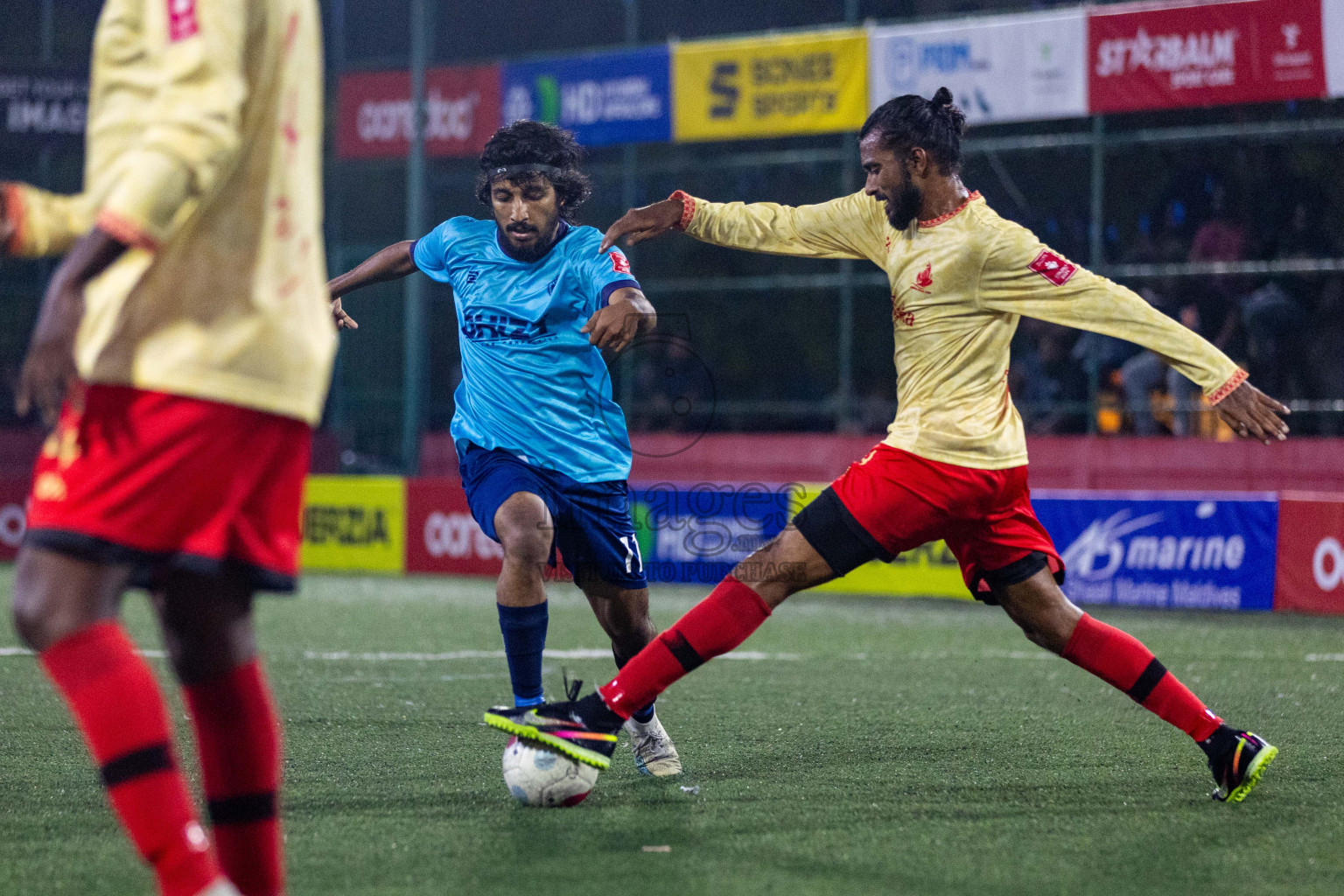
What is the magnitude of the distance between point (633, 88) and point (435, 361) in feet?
19.1

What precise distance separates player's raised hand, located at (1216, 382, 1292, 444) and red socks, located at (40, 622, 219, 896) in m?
3.06

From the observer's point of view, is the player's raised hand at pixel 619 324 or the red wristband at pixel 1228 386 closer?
the player's raised hand at pixel 619 324

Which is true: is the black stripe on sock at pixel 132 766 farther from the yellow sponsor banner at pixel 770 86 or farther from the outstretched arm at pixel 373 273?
the yellow sponsor banner at pixel 770 86

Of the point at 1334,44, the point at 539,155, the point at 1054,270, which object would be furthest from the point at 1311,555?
the point at 539,155

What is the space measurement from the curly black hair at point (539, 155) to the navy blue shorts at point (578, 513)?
941mm

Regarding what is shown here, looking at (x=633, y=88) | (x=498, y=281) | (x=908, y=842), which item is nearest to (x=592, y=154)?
(x=633, y=88)

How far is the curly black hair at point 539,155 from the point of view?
5379mm

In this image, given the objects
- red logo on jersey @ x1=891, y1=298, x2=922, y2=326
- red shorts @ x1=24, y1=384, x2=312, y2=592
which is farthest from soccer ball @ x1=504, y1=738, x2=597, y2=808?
red shorts @ x1=24, y1=384, x2=312, y2=592

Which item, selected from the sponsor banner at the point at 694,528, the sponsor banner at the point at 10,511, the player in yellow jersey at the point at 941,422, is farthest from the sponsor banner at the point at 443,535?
the player in yellow jersey at the point at 941,422

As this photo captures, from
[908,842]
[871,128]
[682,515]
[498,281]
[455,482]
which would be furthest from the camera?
[455,482]

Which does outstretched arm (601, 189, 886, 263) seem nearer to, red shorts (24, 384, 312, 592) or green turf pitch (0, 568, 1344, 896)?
green turf pitch (0, 568, 1344, 896)

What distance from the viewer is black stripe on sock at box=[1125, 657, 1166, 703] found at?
5.02 m

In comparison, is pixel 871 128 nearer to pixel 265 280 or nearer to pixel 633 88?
pixel 265 280

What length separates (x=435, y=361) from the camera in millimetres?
23281
